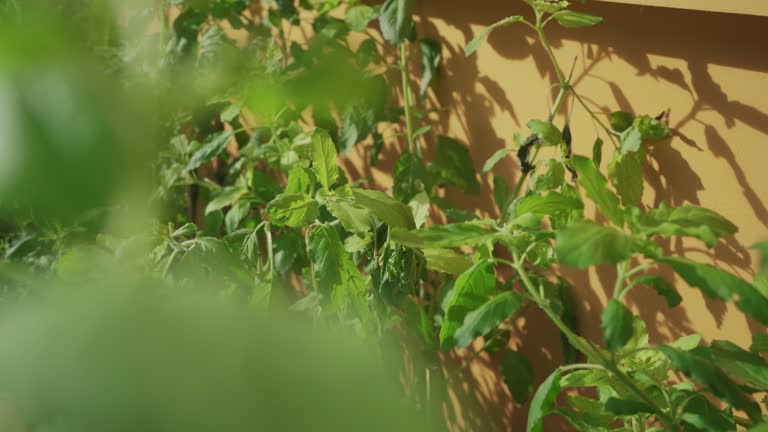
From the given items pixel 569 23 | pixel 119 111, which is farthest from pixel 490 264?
pixel 119 111

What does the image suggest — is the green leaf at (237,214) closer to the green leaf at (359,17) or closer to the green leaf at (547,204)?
the green leaf at (359,17)

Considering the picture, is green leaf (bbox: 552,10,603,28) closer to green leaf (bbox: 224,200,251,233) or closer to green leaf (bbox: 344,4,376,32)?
green leaf (bbox: 344,4,376,32)

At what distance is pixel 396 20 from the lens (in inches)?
51.1

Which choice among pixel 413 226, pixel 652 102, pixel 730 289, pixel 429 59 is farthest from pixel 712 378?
pixel 429 59

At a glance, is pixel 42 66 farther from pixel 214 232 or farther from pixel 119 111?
pixel 214 232

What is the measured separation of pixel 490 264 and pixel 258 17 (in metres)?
1.43

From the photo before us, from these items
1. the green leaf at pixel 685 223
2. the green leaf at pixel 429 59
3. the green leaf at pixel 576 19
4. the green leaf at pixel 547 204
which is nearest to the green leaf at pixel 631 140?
the green leaf at pixel 576 19

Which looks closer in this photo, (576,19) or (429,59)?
(576,19)

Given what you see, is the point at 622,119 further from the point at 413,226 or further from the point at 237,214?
the point at 237,214

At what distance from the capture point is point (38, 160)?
0.44ft

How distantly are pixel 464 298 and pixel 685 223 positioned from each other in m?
0.28

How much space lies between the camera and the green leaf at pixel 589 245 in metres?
0.58

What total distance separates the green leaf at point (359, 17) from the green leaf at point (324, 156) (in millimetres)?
509

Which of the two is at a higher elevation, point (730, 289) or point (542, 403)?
point (730, 289)
